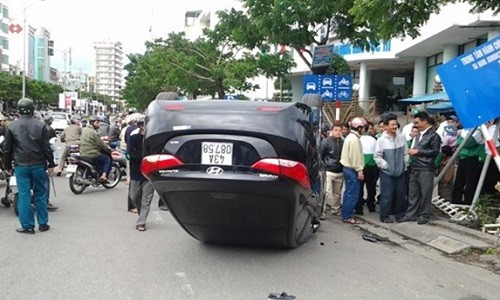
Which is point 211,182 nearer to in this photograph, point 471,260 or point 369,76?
point 471,260

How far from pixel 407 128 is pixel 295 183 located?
7002mm

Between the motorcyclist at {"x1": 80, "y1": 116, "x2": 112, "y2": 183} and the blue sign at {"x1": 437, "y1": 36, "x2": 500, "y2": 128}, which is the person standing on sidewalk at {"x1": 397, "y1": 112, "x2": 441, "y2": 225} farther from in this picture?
the motorcyclist at {"x1": 80, "y1": 116, "x2": 112, "y2": 183}

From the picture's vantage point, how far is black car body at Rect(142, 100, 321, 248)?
5633mm

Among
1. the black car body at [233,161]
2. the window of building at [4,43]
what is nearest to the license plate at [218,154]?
the black car body at [233,161]

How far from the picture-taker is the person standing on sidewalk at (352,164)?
8.77 m

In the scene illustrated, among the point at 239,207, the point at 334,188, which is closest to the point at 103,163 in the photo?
the point at 334,188

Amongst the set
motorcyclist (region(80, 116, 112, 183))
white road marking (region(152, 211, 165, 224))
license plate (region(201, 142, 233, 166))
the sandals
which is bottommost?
white road marking (region(152, 211, 165, 224))

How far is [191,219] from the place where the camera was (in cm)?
627

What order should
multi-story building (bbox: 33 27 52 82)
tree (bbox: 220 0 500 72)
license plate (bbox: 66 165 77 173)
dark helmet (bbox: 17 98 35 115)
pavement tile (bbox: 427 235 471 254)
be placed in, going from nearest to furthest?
pavement tile (bbox: 427 235 471 254) < dark helmet (bbox: 17 98 35 115) < license plate (bbox: 66 165 77 173) < tree (bbox: 220 0 500 72) < multi-story building (bbox: 33 27 52 82)

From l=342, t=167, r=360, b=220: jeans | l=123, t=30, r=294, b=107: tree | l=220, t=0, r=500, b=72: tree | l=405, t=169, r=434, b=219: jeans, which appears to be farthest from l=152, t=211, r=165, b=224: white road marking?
l=123, t=30, r=294, b=107: tree

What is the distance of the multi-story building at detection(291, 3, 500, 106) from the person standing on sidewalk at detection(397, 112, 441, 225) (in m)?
4.58

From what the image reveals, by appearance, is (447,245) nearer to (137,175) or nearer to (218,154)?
(218,154)

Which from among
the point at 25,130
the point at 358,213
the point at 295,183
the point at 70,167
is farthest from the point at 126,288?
the point at 70,167

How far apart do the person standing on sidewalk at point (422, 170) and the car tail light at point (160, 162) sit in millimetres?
4257
